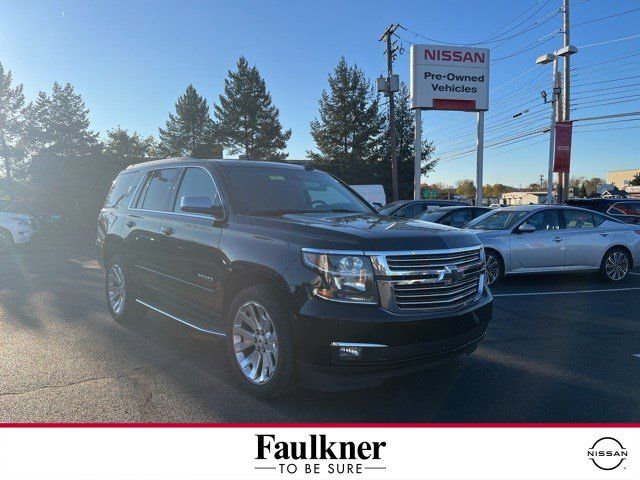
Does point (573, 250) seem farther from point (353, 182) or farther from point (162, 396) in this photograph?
point (353, 182)

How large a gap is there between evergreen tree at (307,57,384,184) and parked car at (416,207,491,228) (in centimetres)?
3737

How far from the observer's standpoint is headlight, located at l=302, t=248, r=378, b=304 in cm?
343

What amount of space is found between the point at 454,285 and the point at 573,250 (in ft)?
23.2

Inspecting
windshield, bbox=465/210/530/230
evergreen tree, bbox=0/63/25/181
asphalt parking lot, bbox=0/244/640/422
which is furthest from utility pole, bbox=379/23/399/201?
evergreen tree, bbox=0/63/25/181

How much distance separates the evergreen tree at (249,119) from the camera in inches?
1984

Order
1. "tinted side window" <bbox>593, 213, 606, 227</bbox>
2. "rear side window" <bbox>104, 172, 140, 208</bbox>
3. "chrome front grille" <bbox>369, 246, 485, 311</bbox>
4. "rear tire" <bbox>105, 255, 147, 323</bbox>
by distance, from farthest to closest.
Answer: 1. "tinted side window" <bbox>593, 213, 606, 227</bbox>
2. "rear side window" <bbox>104, 172, 140, 208</bbox>
3. "rear tire" <bbox>105, 255, 147, 323</bbox>
4. "chrome front grille" <bbox>369, 246, 485, 311</bbox>

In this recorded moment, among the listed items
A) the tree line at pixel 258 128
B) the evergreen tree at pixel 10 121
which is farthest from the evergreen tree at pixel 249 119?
the evergreen tree at pixel 10 121

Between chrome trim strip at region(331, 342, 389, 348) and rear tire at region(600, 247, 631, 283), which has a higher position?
chrome trim strip at region(331, 342, 389, 348)

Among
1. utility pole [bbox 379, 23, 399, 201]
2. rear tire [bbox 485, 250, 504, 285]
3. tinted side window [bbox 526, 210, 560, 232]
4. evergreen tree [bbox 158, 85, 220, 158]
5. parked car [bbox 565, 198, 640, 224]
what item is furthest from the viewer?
evergreen tree [bbox 158, 85, 220, 158]

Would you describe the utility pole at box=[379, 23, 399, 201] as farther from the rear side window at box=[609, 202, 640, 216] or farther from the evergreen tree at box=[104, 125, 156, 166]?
the evergreen tree at box=[104, 125, 156, 166]

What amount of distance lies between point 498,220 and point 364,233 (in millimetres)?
7239

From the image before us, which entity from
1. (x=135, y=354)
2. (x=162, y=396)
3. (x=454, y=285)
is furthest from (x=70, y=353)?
(x=454, y=285)

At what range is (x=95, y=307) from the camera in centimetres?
731

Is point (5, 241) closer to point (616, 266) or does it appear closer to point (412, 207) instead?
point (412, 207)
